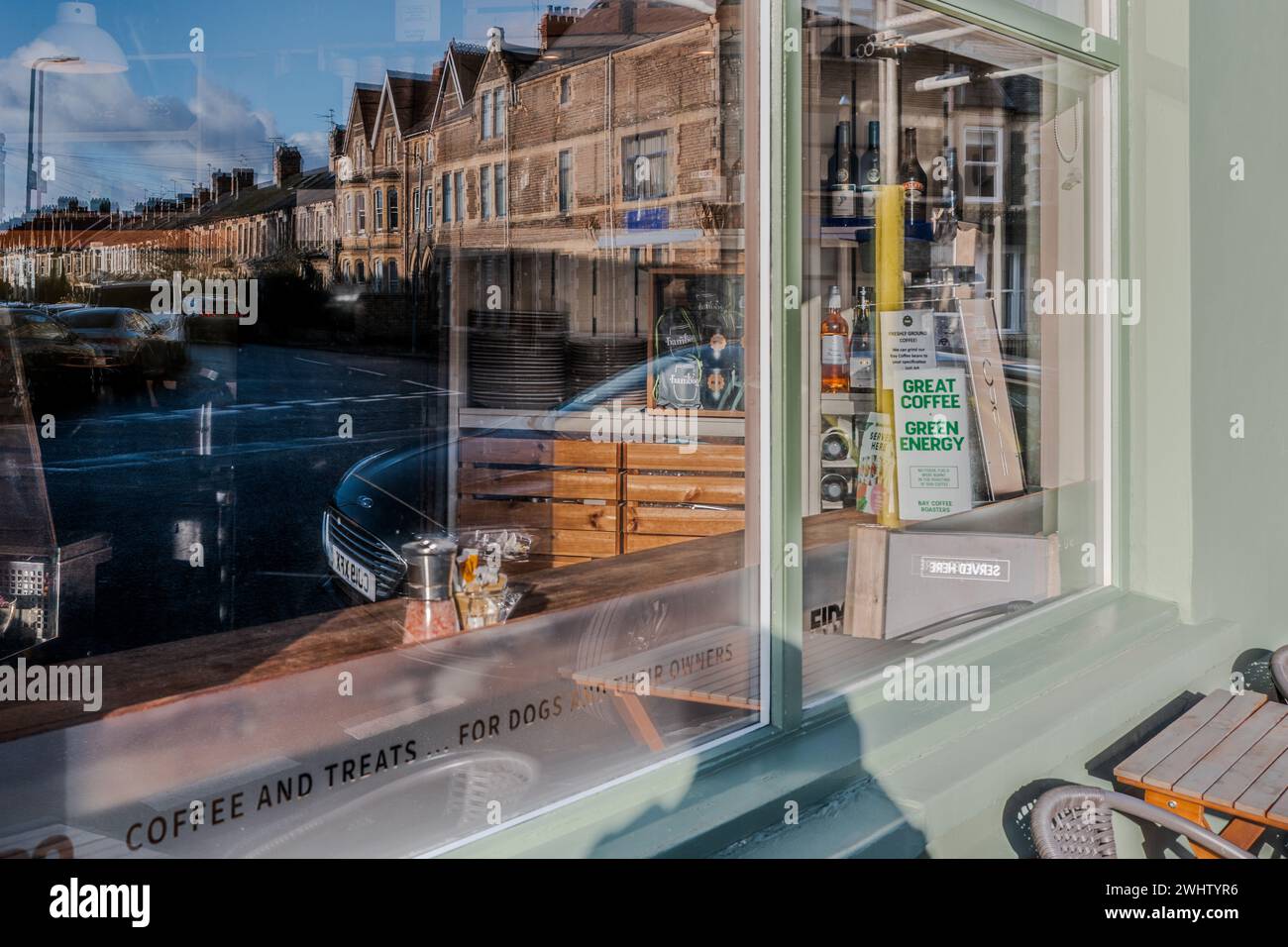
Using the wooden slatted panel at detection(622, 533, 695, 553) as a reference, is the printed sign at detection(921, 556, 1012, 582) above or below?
above

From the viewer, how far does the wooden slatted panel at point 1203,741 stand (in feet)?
7.09

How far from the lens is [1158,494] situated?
301 centimetres

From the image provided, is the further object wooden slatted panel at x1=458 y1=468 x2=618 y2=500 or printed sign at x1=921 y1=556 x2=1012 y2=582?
wooden slatted panel at x1=458 y1=468 x2=618 y2=500

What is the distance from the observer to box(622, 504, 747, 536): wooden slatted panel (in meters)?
3.13

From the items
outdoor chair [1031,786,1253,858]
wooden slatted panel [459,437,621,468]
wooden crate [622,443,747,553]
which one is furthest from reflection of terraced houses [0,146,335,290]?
outdoor chair [1031,786,1253,858]

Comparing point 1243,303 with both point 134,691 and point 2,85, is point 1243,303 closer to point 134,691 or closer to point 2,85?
point 134,691

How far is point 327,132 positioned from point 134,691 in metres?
3.89

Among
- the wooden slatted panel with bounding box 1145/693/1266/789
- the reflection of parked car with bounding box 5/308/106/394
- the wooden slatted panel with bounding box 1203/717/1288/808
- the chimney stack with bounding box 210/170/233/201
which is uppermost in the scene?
the chimney stack with bounding box 210/170/233/201

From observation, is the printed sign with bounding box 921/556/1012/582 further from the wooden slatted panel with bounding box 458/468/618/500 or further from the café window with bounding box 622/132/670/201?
the café window with bounding box 622/132/670/201

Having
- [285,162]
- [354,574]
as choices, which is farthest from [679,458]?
[285,162]

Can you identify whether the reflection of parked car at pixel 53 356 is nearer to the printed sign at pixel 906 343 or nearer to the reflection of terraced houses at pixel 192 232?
the reflection of terraced houses at pixel 192 232

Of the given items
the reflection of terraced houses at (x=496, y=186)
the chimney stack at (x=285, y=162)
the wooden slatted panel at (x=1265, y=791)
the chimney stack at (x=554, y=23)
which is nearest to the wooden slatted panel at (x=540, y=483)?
the reflection of terraced houses at (x=496, y=186)

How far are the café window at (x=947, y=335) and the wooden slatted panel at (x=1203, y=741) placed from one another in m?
0.45
